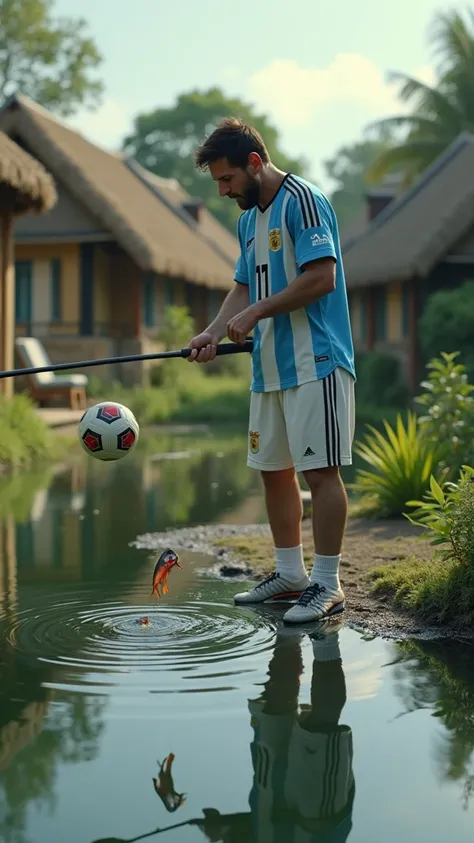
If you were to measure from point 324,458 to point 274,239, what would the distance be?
0.94 m

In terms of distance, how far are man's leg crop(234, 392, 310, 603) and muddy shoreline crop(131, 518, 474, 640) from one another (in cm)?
27

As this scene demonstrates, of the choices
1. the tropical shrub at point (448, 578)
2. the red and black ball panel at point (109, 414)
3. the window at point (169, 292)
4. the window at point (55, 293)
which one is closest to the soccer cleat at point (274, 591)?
the tropical shrub at point (448, 578)

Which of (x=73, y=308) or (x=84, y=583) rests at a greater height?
(x=73, y=308)

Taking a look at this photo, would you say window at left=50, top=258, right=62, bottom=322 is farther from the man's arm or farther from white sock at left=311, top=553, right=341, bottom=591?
white sock at left=311, top=553, right=341, bottom=591

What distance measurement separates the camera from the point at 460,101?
31.7 metres

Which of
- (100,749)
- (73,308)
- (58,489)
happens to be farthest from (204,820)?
(73,308)

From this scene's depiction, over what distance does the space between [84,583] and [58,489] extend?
451cm

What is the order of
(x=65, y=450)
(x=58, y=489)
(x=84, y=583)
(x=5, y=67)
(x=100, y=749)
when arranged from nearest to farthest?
1. (x=100, y=749)
2. (x=84, y=583)
3. (x=58, y=489)
4. (x=65, y=450)
5. (x=5, y=67)

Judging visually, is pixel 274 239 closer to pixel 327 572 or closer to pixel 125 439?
pixel 125 439

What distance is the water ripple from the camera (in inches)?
151

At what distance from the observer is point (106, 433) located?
5250 millimetres

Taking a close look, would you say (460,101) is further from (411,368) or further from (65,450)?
(65,450)

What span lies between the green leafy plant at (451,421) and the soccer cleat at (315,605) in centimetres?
267

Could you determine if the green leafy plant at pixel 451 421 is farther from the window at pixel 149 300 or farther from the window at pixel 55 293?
the window at pixel 149 300
